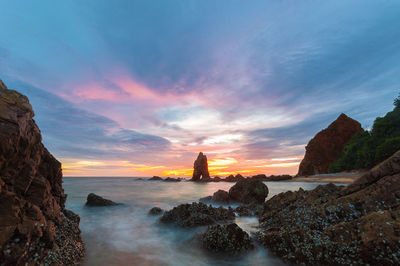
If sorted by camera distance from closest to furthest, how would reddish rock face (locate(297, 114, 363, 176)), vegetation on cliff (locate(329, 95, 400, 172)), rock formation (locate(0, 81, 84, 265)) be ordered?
1. rock formation (locate(0, 81, 84, 265))
2. vegetation on cliff (locate(329, 95, 400, 172))
3. reddish rock face (locate(297, 114, 363, 176))

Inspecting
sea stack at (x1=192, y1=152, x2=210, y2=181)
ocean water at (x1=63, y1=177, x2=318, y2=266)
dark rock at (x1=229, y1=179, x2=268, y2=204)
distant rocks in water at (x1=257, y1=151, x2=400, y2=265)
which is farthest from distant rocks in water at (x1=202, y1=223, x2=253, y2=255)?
sea stack at (x1=192, y1=152, x2=210, y2=181)

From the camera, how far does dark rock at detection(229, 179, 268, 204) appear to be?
18781 mm

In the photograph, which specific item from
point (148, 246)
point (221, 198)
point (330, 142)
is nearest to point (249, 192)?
point (221, 198)

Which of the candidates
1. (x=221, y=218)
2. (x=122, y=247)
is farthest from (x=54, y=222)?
(x=221, y=218)

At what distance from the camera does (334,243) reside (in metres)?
5.54

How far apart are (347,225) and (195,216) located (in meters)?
7.39

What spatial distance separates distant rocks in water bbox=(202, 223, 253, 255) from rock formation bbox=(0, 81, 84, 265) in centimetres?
480

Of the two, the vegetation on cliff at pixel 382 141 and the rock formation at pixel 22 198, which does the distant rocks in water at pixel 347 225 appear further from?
the vegetation on cliff at pixel 382 141

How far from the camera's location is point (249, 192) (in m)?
19.0

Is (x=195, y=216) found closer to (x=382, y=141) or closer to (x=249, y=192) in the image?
(x=249, y=192)

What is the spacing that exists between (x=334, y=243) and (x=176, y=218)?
27.7 feet

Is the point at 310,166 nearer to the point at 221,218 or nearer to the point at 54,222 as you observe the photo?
the point at 221,218

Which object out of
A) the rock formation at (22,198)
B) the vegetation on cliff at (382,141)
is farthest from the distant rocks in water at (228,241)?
the vegetation on cliff at (382,141)

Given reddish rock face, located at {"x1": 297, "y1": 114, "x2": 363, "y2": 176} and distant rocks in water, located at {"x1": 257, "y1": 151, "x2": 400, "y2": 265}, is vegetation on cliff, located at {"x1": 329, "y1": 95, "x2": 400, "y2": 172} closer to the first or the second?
reddish rock face, located at {"x1": 297, "y1": 114, "x2": 363, "y2": 176}
